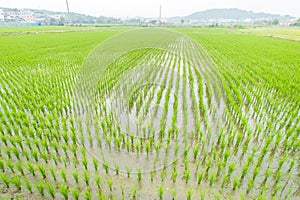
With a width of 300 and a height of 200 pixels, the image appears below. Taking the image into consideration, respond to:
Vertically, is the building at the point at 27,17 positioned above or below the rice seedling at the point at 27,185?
above

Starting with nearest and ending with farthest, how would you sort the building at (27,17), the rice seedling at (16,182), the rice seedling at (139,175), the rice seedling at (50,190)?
the rice seedling at (50,190)
the rice seedling at (16,182)
the rice seedling at (139,175)
the building at (27,17)

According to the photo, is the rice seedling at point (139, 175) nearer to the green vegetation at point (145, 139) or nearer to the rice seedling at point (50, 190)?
the green vegetation at point (145, 139)

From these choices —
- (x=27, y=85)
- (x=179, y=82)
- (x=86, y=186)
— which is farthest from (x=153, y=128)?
(x=27, y=85)

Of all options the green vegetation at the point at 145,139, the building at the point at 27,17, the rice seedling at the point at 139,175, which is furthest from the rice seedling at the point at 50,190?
the building at the point at 27,17

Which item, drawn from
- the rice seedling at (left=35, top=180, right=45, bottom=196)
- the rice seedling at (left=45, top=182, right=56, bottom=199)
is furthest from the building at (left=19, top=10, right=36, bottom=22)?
the rice seedling at (left=45, top=182, right=56, bottom=199)

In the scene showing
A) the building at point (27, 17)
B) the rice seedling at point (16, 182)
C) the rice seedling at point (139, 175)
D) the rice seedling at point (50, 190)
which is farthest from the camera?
the building at point (27, 17)

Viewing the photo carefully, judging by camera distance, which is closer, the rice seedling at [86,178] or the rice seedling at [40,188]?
the rice seedling at [40,188]

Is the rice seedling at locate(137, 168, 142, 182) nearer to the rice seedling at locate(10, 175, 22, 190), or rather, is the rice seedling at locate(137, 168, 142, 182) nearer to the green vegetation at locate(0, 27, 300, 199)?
the green vegetation at locate(0, 27, 300, 199)

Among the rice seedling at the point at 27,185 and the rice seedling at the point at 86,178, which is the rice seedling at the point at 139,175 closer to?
the rice seedling at the point at 86,178

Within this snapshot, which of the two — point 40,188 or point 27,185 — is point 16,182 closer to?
point 27,185

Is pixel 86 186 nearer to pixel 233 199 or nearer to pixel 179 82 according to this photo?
pixel 233 199

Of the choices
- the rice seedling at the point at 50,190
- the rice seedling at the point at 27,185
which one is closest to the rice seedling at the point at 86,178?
the rice seedling at the point at 50,190
